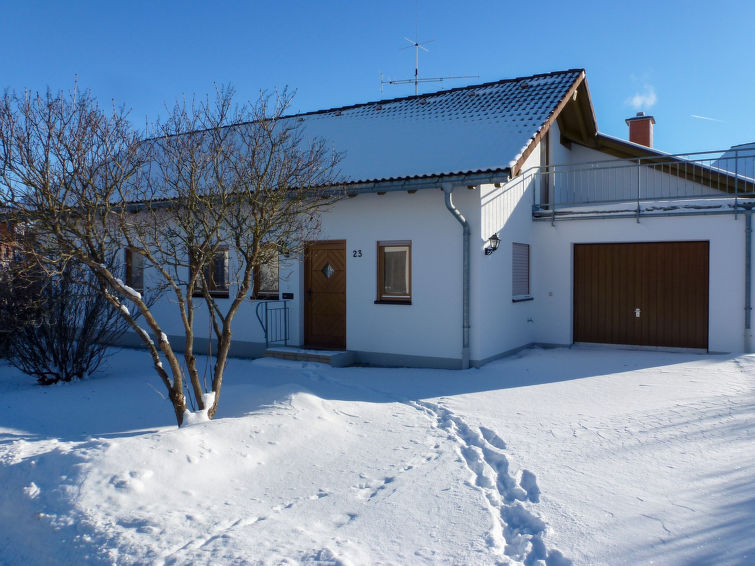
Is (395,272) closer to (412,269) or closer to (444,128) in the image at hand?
(412,269)

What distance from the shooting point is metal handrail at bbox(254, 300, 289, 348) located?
12133mm

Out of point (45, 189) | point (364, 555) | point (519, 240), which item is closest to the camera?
point (364, 555)

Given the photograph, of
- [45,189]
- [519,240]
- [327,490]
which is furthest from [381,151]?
[327,490]

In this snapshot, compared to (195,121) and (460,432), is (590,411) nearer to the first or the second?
(460,432)

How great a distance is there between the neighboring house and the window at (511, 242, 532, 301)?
0.13ft

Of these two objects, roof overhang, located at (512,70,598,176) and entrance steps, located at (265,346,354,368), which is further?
roof overhang, located at (512,70,598,176)

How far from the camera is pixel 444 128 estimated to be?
12.2m

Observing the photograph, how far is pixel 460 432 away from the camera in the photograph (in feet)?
21.3

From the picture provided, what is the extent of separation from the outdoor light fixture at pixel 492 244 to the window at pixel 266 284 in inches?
169

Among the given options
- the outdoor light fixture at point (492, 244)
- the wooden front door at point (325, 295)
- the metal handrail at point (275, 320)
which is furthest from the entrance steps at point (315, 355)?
the outdoor light fixture at point (492, 244)

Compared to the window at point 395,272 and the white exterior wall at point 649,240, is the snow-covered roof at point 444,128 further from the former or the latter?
the white exterior wall at point 649,240

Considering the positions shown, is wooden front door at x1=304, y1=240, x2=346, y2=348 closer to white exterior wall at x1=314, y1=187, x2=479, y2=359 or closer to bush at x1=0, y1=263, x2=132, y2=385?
white exterior wall at x1=314, y1=187, x2=479, y2=359

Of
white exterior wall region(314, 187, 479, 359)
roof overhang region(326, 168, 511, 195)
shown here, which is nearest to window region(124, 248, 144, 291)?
white exterior wall region(314, 187, 479, 359)

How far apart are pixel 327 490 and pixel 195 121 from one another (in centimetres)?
492
